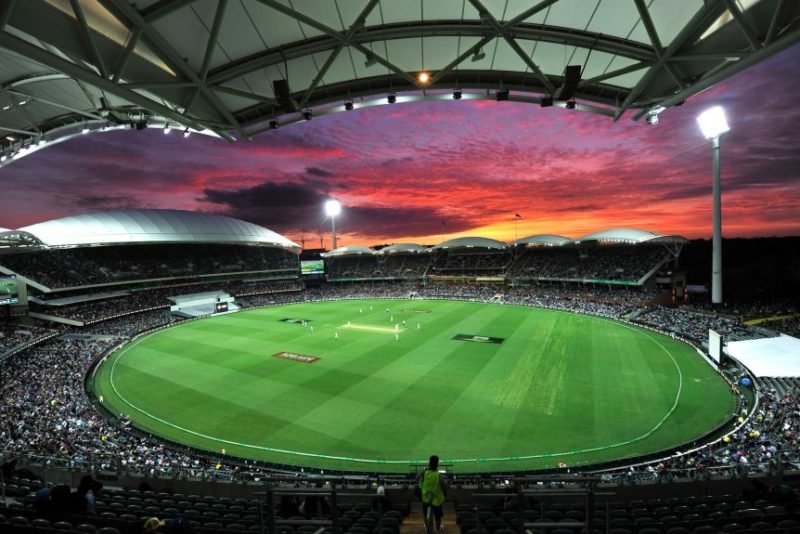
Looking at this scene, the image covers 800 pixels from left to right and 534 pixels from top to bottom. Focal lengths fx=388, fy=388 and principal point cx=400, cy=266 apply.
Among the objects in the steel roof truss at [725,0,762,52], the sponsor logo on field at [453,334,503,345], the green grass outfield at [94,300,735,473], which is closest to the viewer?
the steel roof truss at [725,0,762,52]

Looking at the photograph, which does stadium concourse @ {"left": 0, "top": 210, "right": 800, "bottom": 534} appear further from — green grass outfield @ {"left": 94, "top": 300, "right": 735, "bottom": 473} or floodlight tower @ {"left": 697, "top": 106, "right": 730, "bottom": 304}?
floodlight tower @ {"left": 697, "top": 106, "right": 730, "bottom": 304}

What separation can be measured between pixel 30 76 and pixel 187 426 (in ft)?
54.1

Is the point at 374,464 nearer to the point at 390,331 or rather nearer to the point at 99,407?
the point at 99,407

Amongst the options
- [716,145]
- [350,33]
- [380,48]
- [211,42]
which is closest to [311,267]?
[716,145]

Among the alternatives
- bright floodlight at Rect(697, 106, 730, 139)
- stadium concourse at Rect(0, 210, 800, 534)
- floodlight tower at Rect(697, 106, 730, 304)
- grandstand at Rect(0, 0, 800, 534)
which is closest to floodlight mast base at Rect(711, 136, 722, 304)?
floodlight tower at Rect(697, 106, 730, 304)

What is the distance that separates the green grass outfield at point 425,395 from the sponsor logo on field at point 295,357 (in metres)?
0.79

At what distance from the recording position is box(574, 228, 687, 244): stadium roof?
155 ft

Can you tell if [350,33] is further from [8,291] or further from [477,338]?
[8,291]

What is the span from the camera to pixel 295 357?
104 feet

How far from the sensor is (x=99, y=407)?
2270cm

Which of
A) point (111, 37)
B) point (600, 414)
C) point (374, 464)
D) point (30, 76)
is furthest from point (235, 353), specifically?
point (111, 37)

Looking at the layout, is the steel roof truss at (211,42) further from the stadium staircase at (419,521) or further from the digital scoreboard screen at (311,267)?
the digital scoreboard screen at (311,267)

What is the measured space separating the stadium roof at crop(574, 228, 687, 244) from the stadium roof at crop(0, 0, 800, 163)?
4647cm

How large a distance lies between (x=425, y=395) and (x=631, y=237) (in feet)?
137
